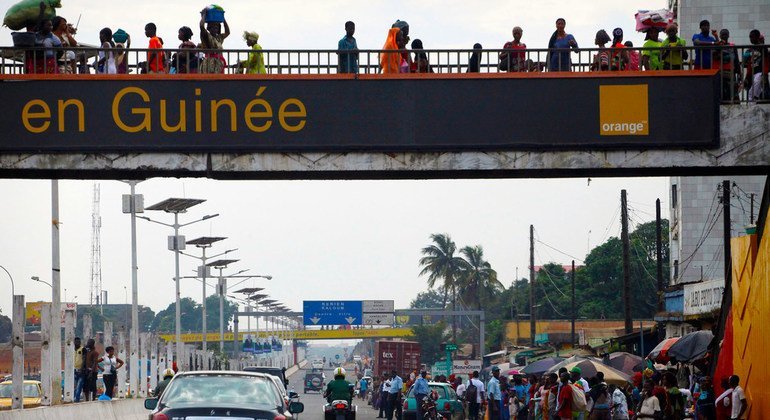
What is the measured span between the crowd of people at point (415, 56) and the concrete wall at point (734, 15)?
4788 cm

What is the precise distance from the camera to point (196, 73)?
22.2 m

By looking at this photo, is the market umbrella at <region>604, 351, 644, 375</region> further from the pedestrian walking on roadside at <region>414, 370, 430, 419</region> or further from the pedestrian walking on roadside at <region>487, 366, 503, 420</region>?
the pedestrian walking on roadside at <region>414, 370, 430, 419</region>

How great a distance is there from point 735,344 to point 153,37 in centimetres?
1213

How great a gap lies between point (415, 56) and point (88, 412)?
10.6 metres

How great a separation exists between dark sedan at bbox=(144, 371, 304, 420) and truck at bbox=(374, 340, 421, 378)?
1916 inches

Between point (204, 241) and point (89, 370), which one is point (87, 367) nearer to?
point (89, 370)

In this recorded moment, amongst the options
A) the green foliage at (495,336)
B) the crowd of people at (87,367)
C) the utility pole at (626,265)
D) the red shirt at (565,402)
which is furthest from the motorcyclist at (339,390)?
the green foliage at (495,336)

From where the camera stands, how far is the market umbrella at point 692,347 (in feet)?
94.0

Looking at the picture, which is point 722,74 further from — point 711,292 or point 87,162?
point 711,292

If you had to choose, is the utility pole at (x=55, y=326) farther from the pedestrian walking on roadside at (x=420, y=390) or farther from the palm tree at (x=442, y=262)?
the palm tree at (x=442, y=262)

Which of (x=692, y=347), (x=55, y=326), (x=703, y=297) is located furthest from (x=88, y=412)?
(x=703, y=297)

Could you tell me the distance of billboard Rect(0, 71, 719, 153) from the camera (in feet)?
71.9

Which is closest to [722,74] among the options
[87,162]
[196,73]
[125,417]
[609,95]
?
[609,95]

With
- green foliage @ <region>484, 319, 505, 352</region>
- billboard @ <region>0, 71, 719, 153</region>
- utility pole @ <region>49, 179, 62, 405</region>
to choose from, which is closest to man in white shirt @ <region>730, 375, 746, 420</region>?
billboard @ <region>0, 71, 719, 153</region>
